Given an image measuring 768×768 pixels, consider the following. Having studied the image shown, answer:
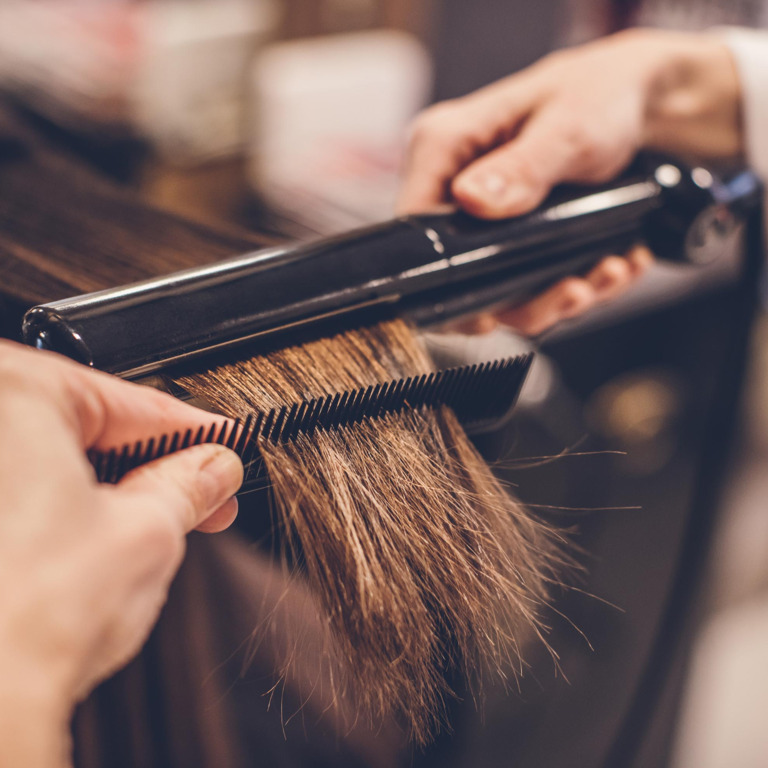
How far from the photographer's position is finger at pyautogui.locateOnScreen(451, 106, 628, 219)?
60 cm

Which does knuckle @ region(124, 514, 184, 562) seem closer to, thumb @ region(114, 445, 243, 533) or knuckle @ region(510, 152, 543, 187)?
thumb @ region(114, 445, 243, 533)

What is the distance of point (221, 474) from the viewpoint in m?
0.39

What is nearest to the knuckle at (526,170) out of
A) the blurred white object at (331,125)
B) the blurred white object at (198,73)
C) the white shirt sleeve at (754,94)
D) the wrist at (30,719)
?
the white shirt sleeve at (754,94)

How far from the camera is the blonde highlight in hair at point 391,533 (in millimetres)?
412

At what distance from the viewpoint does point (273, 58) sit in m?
1.90

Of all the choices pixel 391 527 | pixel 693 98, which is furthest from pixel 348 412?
pixel 693 98

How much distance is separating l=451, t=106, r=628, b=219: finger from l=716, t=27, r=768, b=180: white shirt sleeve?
21cm

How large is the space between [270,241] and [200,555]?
11.1 inches

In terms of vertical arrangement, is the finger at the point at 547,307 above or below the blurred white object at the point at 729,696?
above

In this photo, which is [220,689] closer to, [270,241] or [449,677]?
[449,677]

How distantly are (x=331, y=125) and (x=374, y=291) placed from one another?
60.5 inches

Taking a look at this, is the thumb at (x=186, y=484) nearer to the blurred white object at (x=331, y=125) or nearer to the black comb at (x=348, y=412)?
the black comb at (x=348, y=412)

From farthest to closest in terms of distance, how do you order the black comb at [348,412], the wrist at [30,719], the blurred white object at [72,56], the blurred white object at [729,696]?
the blurred white object at [72,56]
the blurred white object at [729,696]
the black comb at [348,412]
the wrist at [30,719]

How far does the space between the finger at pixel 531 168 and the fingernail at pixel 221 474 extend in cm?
29
